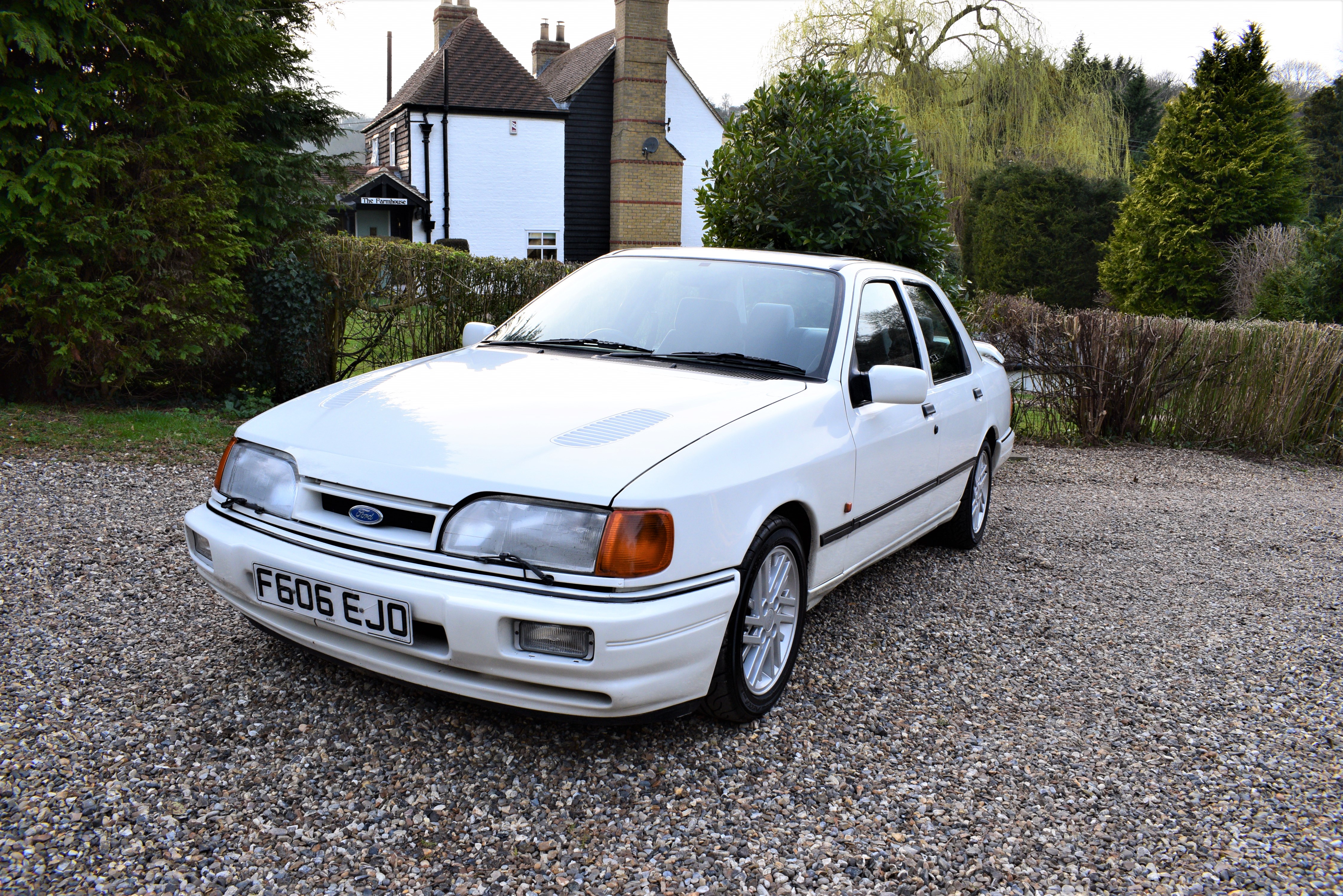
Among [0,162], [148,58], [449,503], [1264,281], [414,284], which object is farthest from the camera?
[1264,281]

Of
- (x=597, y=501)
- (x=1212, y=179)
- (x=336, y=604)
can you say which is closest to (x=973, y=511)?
(x=597, y=501)

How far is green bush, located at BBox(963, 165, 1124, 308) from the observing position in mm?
22578

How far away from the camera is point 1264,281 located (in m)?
16.0

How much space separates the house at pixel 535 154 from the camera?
97.5 ft

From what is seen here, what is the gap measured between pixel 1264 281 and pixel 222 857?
18.0 meters

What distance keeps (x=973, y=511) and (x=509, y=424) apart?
3.31 meters

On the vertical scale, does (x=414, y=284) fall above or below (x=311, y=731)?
above

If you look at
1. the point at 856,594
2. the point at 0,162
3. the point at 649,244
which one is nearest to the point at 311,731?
the point at 856,594

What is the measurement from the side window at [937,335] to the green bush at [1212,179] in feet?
52.1

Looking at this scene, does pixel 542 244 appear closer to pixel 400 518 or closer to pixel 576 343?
pixel 576 343

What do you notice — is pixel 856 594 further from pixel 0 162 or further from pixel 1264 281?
pixel 1264 281

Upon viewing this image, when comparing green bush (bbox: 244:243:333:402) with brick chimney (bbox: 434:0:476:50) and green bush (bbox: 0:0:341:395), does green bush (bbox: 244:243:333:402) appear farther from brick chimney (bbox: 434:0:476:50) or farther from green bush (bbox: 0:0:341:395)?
brick chimney (bbox: 434:0:476:50)

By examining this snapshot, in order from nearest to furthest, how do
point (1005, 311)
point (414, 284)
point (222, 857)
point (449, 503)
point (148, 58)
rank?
point (222, 857) < point (449, 503) < point (148, 58) < point (414, 284) < point (1005, 311)

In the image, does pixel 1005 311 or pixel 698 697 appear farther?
pixel 1005 311
